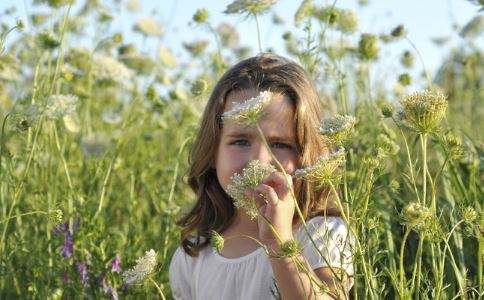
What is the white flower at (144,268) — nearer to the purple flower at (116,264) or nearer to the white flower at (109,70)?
the purple flower at (116,264)

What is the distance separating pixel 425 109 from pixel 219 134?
0.87m

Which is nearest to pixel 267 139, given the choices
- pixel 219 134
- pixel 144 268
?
pixel 219 134

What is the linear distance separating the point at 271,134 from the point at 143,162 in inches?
78.1

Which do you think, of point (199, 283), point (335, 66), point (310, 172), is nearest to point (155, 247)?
point (199, 283)

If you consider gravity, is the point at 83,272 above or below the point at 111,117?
below

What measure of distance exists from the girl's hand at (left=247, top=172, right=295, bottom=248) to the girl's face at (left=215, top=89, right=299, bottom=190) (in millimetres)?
261

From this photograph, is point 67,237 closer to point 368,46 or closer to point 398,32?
point 368,46

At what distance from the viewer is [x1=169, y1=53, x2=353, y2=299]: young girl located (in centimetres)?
215

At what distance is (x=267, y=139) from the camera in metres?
2.15

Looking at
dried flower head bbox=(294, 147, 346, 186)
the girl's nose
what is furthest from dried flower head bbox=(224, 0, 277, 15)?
dried flower head bbox=(294, 147, 346, 186)

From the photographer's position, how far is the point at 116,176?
382 cm

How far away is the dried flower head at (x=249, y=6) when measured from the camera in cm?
267

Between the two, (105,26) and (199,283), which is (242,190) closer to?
(199,283)

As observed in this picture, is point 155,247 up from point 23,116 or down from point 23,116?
down
